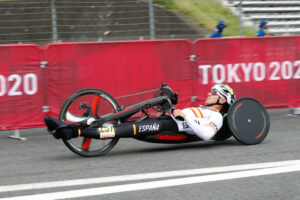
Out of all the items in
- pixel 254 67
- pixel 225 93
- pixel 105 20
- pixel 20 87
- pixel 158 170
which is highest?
pixel 105 20

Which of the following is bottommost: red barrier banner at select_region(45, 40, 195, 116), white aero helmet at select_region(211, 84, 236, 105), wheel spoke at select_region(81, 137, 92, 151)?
wheel spoke at select_region(81, 137, 92, 151)

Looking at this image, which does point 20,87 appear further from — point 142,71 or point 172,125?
point 172,125

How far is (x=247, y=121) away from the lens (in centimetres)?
651

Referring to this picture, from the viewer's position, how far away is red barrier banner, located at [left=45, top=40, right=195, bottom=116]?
8195mm

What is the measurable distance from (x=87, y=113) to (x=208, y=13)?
9436 mm

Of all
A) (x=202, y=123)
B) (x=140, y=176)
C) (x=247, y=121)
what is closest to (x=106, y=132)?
(x=140, y=176)

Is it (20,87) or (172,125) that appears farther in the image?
(20,87)

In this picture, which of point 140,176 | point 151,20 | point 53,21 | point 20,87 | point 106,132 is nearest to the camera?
point 140,176

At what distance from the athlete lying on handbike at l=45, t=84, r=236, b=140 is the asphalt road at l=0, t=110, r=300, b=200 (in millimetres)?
296

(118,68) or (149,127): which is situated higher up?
(118,68)

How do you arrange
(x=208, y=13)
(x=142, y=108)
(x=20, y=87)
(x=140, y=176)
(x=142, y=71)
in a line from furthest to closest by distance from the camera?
1. (x=208, y=13)
2. (x=142, y=71)
3. (x=20, y=87)
4. (x=142, y=108)
5. (x=140, y=176)

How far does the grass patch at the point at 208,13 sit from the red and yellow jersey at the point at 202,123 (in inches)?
310

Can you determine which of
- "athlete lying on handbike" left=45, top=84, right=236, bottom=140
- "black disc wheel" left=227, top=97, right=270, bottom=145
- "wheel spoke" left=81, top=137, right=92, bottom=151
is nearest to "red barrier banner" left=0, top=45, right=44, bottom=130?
"wheel spoke" left=81, top=137, right=92, bottom=151

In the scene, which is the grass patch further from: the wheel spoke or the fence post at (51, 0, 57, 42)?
the wheel spoke
